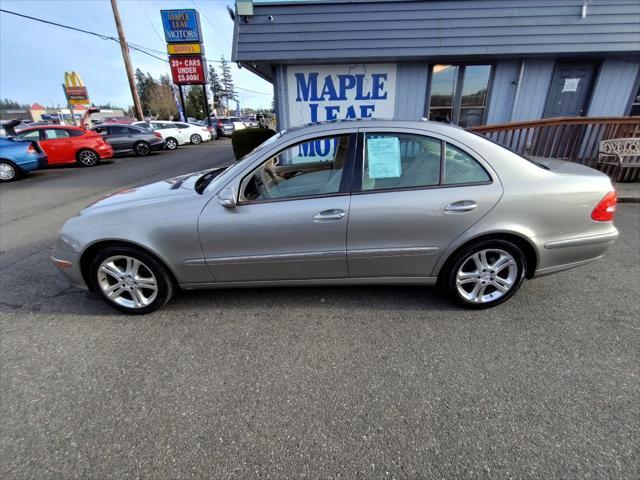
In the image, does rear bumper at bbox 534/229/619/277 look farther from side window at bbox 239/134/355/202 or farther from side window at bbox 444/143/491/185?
side window at bbox 239/134/355/202

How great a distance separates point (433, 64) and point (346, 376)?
22.7 ft

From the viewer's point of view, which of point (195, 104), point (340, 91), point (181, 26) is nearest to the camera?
point (340, 91)

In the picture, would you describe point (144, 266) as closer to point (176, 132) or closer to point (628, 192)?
point (628, 192)

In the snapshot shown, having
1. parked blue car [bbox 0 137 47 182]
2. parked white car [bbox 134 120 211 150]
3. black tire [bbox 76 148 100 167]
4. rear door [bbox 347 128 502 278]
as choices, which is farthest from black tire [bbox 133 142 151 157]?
rear door [bbox 347 128 502 278]

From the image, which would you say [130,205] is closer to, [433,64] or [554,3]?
[433,64]

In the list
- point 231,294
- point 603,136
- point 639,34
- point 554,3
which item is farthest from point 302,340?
point 639,34

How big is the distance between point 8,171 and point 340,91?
31.2ft

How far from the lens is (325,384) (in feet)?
6.57

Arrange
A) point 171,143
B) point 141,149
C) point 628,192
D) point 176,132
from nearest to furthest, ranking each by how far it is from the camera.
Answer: point 628,192, point 141,149, point 171,143, point 176,132

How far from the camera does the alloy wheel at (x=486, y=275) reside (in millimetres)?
2539

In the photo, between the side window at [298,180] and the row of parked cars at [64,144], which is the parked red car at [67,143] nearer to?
the row of parked cars at [64,144]

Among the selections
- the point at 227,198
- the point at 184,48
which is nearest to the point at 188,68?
the point at 184,48

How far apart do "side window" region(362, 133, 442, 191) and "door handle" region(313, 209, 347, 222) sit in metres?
0.26

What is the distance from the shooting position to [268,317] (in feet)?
8.68
